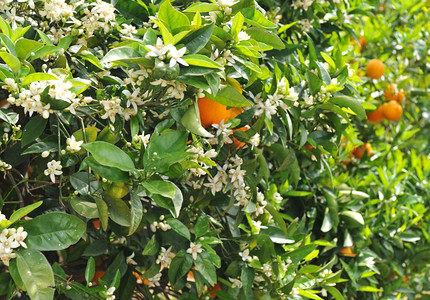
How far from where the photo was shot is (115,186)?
0.96 m

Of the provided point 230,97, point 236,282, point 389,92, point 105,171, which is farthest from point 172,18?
point 389,92

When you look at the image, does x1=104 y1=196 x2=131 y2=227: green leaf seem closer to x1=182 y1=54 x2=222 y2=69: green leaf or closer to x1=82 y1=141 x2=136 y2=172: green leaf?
x1=82 y1=141 x2=136 y2=172: green leaf

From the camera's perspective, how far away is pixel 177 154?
91 centimetres

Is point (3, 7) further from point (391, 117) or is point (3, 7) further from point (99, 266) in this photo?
point (391, 117)

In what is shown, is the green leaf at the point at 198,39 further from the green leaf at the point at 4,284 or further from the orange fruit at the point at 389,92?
the orange fruit at the point at 389,92

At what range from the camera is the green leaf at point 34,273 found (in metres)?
0.83

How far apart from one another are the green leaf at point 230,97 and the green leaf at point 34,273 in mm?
375

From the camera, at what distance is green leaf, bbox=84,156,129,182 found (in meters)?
0.88

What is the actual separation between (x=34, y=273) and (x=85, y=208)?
17 cm

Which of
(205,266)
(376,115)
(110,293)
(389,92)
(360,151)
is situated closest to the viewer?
(110,293)

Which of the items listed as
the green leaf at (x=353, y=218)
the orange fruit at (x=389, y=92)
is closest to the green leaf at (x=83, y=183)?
the green leaf at (x=353, y=218)

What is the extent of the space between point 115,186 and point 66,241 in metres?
0.12

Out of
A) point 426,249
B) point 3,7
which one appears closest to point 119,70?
point 3,7

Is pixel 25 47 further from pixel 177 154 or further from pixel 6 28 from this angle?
pixel 177 154
